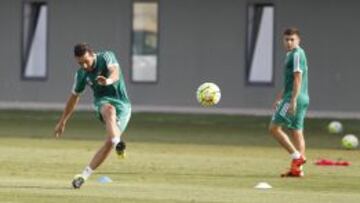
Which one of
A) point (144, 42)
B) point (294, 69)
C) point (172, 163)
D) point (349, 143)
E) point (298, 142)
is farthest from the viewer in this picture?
point (144, 42)

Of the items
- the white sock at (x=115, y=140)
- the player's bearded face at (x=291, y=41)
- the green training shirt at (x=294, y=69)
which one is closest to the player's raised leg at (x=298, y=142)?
the green training shirt at (x=294, y=69)

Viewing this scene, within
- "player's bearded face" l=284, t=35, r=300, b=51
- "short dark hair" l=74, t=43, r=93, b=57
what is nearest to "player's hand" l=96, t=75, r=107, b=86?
"short dark hair" l=74, t=43, r=93, b=57

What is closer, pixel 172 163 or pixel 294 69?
pixel 294 69

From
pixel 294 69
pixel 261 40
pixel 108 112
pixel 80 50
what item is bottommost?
pixel 108 112

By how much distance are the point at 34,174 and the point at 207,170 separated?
104 inches

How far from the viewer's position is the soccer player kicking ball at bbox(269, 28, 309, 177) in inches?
719

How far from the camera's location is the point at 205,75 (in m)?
35.4

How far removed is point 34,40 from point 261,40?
6400 mm

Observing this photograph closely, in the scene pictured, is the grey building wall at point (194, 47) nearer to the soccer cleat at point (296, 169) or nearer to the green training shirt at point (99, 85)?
the soccer cleat at point (296, 169)

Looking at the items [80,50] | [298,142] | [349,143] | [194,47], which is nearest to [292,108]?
[298,142]

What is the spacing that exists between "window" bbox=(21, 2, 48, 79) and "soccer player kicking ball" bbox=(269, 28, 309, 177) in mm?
18825

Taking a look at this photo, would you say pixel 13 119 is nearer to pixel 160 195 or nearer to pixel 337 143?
pixel 337 143

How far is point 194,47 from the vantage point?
117ft

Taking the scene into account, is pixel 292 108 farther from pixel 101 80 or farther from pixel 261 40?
pixel 261 40
